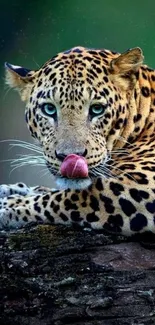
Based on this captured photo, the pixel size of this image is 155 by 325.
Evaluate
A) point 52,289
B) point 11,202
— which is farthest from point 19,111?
point 52,289

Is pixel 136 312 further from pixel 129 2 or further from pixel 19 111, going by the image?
pixel 129 2

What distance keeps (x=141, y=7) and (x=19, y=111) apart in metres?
1.89

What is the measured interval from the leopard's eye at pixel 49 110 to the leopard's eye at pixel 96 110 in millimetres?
238

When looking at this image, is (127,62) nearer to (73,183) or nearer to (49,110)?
(49,110)

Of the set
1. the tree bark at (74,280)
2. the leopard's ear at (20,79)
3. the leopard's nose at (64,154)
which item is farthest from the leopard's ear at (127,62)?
the tree bark at (74,280)

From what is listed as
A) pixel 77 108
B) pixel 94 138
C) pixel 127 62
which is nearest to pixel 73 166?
pixel 94 138

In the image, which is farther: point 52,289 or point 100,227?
point 100,227

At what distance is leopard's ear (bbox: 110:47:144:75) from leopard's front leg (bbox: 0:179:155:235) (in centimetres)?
77

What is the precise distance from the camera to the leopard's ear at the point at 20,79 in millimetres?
6137

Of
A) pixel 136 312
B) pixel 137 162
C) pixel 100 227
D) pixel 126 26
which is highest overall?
pixel 126 26

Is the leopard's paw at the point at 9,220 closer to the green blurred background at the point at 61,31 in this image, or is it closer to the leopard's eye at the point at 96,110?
the leopard's eye at the point at 96,110

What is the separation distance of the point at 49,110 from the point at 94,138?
0.38m

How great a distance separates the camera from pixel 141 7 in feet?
32.7

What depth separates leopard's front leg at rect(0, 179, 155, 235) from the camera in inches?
221
